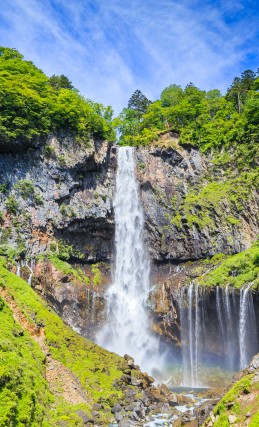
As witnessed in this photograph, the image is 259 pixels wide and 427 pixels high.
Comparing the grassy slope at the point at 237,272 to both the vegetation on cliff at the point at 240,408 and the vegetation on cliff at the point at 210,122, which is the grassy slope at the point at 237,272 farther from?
the vegetation on cliff at the point at 240,408

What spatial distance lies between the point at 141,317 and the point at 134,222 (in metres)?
10.5

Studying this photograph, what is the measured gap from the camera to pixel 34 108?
117ft

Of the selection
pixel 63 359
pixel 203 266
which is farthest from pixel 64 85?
pixel 63 359

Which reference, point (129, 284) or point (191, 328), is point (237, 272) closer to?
point (191, 328)

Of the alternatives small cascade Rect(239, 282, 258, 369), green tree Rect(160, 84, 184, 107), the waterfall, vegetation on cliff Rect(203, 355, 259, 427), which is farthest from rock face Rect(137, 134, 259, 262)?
vegetation on cliff Rect(203, 355, 259, 427)

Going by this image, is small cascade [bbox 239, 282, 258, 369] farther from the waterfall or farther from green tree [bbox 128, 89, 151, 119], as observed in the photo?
green tree [bbox 128, 89, 151, 119]

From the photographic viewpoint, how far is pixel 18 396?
12.2 meters

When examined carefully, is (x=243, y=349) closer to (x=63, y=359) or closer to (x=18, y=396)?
(x=63, y=359)

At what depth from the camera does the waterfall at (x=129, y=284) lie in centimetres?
3306

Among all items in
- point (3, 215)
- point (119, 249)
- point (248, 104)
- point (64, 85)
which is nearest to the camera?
point (3, 215)

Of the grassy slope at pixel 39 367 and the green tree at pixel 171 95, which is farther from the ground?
the green tree at pixel 171 95

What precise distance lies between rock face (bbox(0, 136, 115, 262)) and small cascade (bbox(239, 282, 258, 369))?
1558 centimetres

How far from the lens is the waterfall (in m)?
33.1

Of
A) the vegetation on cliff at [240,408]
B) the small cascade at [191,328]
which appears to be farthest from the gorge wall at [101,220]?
the vegetation on cliff at [240,408]
